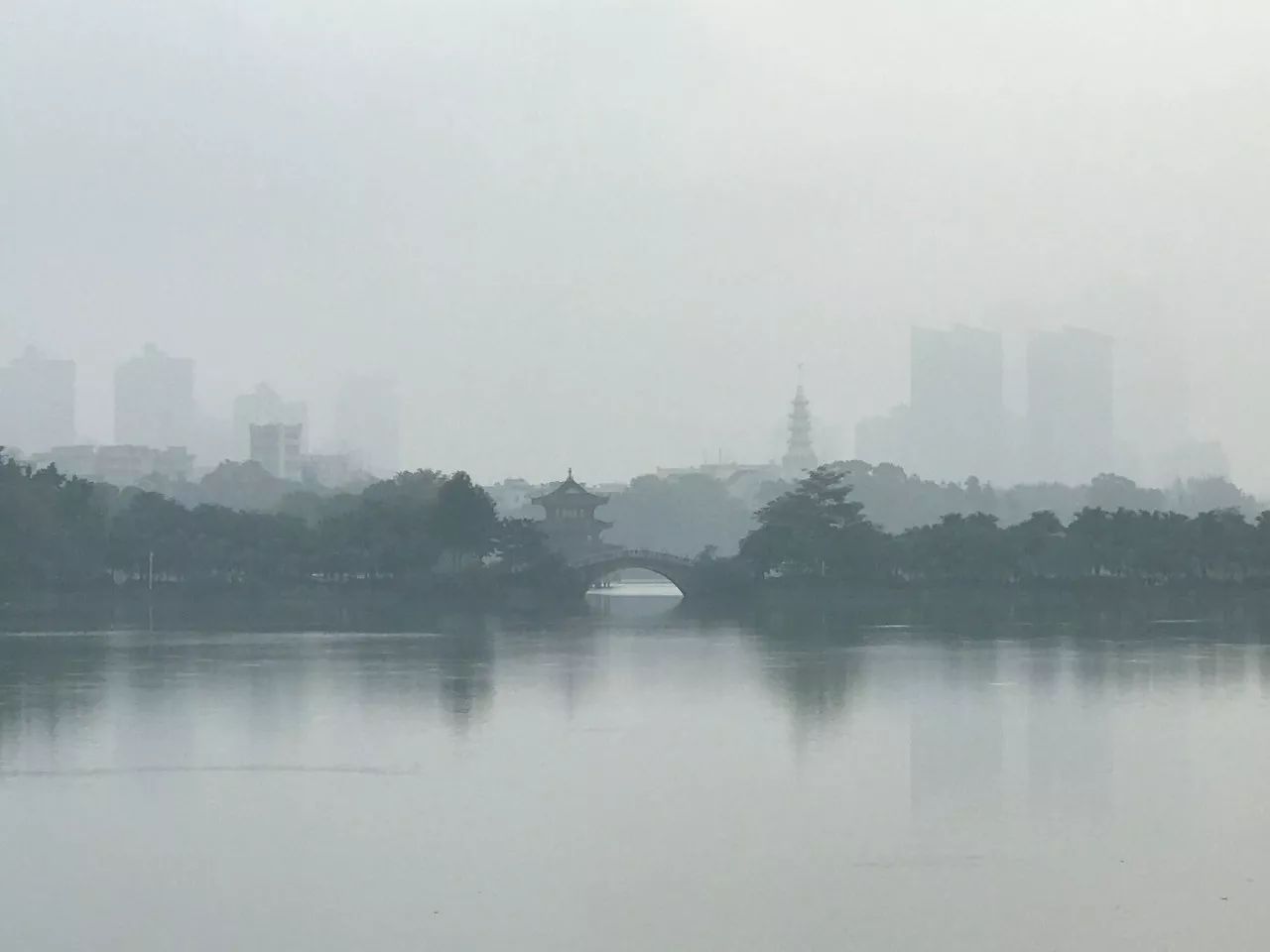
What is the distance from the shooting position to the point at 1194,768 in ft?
46.7

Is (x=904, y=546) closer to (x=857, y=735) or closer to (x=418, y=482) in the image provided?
(x=418, y=482)

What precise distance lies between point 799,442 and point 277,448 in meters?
39.7

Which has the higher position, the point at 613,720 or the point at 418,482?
the point at 418,482

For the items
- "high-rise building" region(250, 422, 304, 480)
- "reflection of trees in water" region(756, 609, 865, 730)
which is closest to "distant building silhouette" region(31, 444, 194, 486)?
"high-rise building" region(250, 422, 304, 480)

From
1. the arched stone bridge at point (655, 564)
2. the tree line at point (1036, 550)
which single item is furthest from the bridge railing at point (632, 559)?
the tree line at point (1036, 550)

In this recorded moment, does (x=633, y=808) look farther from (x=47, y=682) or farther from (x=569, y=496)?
(x=569, y=496)

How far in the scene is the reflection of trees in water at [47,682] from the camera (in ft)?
55.3

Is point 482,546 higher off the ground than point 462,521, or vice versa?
point 462,521

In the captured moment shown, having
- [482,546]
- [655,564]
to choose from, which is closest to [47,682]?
[482,546]

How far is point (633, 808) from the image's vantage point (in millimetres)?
12305

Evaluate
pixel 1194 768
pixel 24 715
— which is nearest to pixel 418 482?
pixel 24 715

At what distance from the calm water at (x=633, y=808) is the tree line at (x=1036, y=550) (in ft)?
66.3

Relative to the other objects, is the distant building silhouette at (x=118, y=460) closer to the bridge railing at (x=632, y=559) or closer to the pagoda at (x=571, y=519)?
the pagoda at (x=571, y=519)

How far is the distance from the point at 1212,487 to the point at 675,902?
93.5 m
